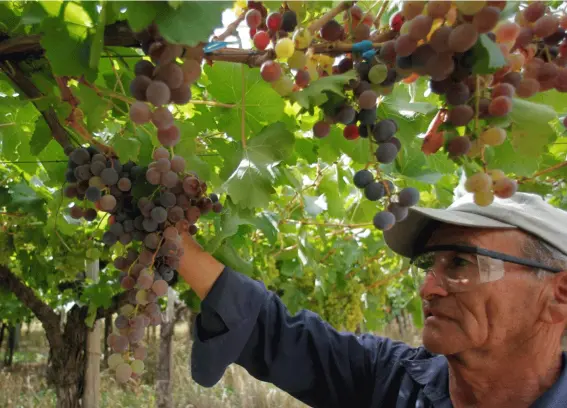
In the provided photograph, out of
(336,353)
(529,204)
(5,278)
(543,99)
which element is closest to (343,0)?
(543,99)

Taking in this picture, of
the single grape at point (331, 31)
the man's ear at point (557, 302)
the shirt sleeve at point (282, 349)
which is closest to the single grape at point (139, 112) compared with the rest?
the single grape at point (331, 31)

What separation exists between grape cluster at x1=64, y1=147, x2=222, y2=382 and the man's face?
2.57 feet

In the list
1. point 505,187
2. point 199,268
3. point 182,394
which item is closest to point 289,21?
point 505,187

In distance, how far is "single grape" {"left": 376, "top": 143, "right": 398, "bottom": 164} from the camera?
1.00 metres

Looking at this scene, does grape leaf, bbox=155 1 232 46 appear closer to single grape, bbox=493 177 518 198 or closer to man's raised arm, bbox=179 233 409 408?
single grape, bbox=493 177 518 198

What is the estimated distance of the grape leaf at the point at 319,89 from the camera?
0.94m

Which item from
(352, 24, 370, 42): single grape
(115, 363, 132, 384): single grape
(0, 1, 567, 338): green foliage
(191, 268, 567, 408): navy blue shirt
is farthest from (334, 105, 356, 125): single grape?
(191, 268, 567, 408): navy blue shirt

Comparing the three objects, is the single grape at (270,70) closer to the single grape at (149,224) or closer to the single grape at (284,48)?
the single grape at (284,48)

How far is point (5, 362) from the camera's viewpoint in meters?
12.6

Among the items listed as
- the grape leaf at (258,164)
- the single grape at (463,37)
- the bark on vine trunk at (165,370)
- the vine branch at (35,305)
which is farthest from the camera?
the bark on vine trunk at (165,370)

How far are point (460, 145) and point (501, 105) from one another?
91 mm

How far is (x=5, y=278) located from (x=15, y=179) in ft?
3.26

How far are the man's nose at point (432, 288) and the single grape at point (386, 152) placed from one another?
784 millimetres

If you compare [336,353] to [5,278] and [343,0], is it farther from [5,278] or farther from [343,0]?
[5,278]
